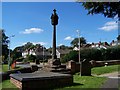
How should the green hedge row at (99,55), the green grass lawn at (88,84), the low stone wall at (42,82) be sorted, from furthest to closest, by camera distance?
the green hedge row at (99,55), the low stone wall at (42,82), the green grass lawn at (88,84)

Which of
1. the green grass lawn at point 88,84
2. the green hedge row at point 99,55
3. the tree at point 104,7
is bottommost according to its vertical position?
the green grass lawn at point 88,84

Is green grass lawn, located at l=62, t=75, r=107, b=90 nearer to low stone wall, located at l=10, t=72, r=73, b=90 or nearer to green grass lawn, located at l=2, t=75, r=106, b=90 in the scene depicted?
green grass lawn, located at l=2, t=75, r=106, b=90

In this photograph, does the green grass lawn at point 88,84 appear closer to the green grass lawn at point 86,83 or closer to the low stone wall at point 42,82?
the green grass lawn at point 86,83

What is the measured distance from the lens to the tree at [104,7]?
46.0ft

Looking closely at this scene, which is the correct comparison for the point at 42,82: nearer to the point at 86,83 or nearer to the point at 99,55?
the point at 86,83

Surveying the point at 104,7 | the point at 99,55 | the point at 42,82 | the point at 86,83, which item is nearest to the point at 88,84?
the point at 86,83

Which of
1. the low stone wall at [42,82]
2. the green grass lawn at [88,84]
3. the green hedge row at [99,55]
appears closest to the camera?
the green grass lawn at [88,84]

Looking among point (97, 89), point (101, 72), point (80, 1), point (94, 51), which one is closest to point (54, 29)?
point (101, 72)

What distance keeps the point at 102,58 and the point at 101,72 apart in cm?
3265

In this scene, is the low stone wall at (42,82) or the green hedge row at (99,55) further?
the green hedge row at (99,55)

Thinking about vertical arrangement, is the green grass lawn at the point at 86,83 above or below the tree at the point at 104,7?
below

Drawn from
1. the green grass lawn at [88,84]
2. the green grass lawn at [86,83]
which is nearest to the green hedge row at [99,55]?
the green grass lawn at [86,83]

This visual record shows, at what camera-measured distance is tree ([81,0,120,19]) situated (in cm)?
1403

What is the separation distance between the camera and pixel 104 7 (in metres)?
14.5
